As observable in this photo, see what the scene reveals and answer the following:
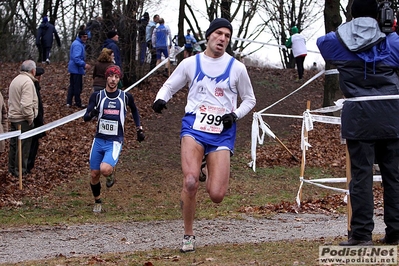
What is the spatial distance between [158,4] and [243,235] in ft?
44.5

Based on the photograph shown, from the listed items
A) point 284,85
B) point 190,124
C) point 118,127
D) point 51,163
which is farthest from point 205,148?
point 284,85

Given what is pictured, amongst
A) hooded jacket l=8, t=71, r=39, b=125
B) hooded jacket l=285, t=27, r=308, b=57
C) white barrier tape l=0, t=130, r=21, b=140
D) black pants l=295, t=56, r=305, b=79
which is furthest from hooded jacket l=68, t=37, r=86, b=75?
black pants l=295, t=56, r=305, b=79

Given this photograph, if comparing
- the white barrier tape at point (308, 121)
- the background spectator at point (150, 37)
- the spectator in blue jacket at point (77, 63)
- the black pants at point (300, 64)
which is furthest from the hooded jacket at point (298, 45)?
the white barrier tape at point (308, 121)

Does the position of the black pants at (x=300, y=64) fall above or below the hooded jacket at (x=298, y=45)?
below

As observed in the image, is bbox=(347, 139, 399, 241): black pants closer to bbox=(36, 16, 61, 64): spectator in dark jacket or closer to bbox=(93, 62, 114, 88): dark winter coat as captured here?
bbox=(93, 62, 114, 88): dark winter coat

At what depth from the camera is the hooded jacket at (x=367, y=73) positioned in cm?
639

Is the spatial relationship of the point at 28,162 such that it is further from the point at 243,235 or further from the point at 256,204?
the point at 243,235

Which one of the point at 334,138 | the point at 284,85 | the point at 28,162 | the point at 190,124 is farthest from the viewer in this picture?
the point at 284,85

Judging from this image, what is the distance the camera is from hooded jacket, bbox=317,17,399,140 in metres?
6.39

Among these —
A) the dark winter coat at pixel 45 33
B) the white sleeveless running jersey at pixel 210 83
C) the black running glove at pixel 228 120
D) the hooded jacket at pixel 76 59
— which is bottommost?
the black running glove at pixel 228 120

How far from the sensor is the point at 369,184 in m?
6.48

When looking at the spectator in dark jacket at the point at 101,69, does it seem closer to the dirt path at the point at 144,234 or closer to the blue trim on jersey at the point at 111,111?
the blue trim on jersey at the point at 111,111

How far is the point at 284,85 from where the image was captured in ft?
82.0

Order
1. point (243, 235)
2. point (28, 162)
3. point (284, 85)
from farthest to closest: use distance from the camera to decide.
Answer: point (284, 85) → point (28, 162) → point (243, 235)
